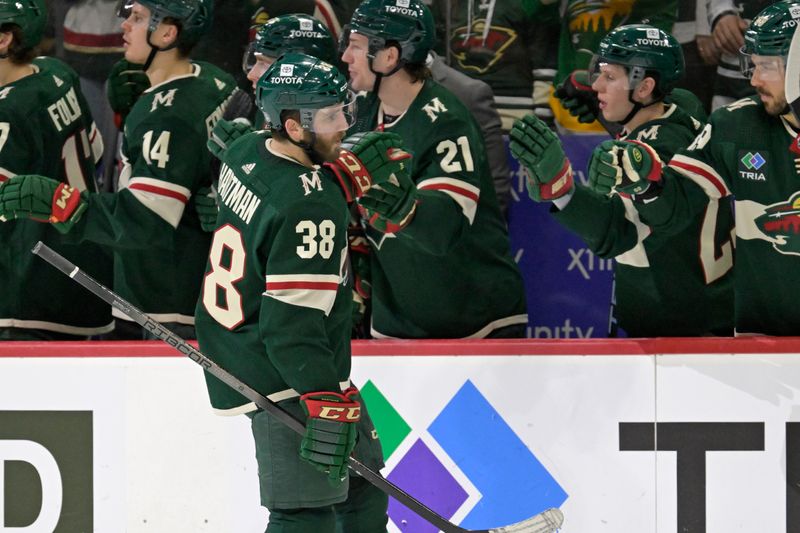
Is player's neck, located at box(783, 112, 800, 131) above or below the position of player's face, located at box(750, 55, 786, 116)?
below

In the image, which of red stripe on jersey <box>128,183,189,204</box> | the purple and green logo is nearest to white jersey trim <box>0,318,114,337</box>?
red stripe on jersey <box>128,183,189,204</box>

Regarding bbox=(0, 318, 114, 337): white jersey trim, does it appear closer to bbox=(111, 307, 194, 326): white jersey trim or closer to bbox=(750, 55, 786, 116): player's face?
bbox=(111, 307, 194, 326): white jersey trim

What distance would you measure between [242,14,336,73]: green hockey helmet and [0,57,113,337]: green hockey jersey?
0.58 m

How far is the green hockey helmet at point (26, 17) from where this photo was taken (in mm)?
4352

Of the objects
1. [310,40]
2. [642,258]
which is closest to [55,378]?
[310,40]

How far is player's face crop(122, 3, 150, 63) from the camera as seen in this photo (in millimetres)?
4324

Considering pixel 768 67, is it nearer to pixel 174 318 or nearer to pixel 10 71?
pixel 174 318

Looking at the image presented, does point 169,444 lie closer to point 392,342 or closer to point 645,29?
point 392,342

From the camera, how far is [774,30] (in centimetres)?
386

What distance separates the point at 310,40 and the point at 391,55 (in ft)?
1.17

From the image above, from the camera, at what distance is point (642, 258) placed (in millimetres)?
4273

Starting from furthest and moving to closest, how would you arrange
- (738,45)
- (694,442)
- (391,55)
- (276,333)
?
(738,45) < (391,55) < (694,442) < (276,333)

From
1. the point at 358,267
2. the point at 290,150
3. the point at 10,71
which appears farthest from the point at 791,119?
the point at 10,71

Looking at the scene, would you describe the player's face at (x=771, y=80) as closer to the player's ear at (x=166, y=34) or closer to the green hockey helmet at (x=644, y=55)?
the green hockey helmet at (x=644, y=55)
